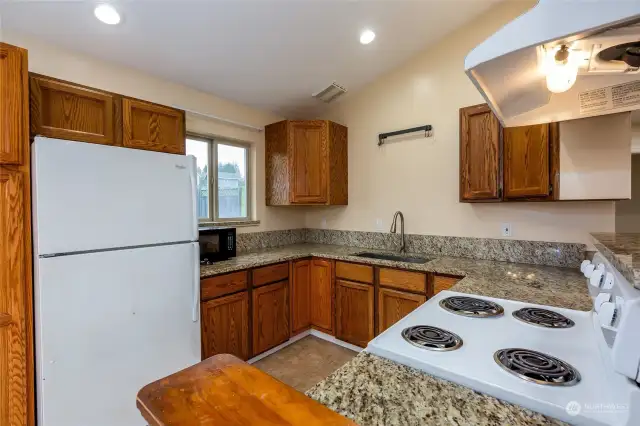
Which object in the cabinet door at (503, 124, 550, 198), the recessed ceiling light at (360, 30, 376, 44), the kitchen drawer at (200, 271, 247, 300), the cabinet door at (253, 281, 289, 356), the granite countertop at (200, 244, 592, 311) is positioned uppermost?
the recessed ceiling light at (360, 30, 376, 44)

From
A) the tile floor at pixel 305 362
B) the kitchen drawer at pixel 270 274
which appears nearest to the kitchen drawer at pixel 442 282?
the tile floor at pixel 305 362

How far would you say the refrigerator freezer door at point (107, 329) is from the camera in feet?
4.70

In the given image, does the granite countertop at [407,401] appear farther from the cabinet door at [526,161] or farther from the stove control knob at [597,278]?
the cabinet door at [526,161]

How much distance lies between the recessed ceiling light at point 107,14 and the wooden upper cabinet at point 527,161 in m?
2.74

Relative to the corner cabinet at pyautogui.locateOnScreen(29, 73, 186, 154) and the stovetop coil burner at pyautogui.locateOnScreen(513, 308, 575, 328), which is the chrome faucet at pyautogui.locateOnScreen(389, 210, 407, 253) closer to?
the stovetop coil burner at pyautogui.locateOnScreen(513, 308, 575, 328)

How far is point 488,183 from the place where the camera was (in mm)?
2271

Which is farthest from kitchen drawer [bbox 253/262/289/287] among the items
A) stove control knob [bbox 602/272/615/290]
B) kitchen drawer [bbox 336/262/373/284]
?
stove control knob [bbox 602/272/615/290]

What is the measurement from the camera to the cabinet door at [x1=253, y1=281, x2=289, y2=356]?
258cm

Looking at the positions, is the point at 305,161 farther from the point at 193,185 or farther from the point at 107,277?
the point at 107,277

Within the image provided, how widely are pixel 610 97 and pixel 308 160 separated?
2.42m

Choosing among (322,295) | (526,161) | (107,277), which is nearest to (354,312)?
(322,295)

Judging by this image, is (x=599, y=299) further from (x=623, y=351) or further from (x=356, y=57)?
(x=356, y=57)

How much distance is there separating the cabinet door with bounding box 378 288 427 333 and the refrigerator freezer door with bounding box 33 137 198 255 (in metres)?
1.66

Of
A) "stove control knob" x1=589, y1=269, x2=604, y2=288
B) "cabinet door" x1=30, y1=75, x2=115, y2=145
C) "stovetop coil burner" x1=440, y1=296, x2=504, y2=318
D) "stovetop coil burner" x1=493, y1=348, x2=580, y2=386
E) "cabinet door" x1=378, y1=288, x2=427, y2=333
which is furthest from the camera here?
"cabinet door" x1=378, y1=288, x2=427, y2=333
